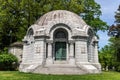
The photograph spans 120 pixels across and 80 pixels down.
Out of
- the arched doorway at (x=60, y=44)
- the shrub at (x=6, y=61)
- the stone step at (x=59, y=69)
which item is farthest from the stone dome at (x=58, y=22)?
the shrub at (x=6, y=61)

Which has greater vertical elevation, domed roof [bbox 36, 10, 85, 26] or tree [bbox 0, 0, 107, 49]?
tree [bbox 0, 0, 107, 49]

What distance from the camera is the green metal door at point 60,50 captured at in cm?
2759

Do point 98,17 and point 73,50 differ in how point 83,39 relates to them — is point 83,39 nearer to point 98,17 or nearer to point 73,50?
point 73,50

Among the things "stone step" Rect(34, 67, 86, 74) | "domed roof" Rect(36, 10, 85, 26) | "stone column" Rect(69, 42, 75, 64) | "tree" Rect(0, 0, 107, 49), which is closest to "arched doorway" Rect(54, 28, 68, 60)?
"stone column" Rect(69, 42, 75, 64)

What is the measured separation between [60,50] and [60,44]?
2.24 ft

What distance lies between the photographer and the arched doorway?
27.6 metres

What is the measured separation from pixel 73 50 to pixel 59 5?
16152 millimetres

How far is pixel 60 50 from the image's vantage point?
91.1 ft

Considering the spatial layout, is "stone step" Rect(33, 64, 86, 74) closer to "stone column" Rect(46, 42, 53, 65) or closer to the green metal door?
"stone column" Rect(46, 42, 53, 65)

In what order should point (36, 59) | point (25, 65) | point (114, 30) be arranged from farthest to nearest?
1. point (114, 30)
2. point (25, 65)
3. point (36, 59)

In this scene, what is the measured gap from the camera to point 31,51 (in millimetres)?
29391

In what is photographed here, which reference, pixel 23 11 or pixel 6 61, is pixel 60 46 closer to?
pixel 6 61

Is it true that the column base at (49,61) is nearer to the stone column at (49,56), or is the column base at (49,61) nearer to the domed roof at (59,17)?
the stone column at (49,56)

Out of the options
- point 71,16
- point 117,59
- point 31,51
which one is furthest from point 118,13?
point 31,51
